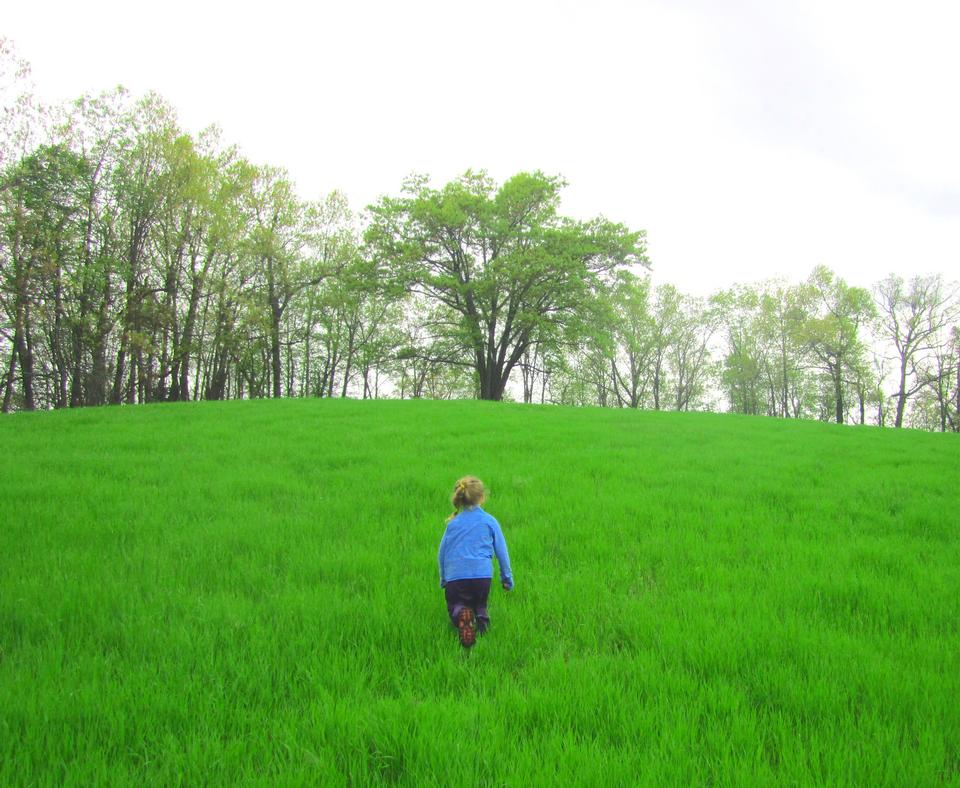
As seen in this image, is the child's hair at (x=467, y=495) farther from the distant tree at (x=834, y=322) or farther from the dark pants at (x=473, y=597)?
the distant tree at (x=834, y=322)

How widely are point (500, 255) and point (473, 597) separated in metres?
29.2

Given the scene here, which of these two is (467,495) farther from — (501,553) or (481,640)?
(481,640)

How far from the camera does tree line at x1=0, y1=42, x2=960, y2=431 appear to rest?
78.5 ft

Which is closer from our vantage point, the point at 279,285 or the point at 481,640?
the point at 481,640

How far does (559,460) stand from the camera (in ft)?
33.9

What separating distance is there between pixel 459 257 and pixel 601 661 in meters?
31.4

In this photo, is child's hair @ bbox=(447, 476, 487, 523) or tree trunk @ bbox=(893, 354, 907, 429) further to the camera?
tree trunk @ bbox=(893, 354, 907, 429)

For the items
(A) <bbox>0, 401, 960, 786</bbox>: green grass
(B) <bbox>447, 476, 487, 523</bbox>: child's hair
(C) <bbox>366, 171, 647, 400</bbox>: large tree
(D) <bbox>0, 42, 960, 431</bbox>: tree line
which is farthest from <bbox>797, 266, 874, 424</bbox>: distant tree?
(B) <bbox>447, 476, 487, 523</bbox>: child's hair

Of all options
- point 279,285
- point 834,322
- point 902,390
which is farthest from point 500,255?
point 902,390

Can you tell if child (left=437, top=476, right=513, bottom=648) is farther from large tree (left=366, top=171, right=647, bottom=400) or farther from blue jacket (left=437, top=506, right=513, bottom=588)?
large tree (left=366, top=171, right=647, bottom=400)

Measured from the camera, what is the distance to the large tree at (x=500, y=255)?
95.5 ft

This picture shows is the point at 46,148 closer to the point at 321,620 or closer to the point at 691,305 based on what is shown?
the point at 321,620

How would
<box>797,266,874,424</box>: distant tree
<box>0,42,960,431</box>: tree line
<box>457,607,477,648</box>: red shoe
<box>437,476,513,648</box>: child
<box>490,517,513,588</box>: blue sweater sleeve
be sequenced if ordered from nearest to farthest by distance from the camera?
<box>457,607,477,648</box>: red shoe
<box>437,476,513,648</box>: child
<box>490,517,513,588</box>: blue sweater sleeve
<box>0,42,960,431</box>: tree line
<box>797,266,874,424</box>: distant tree

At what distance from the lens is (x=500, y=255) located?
31078 millimetres
